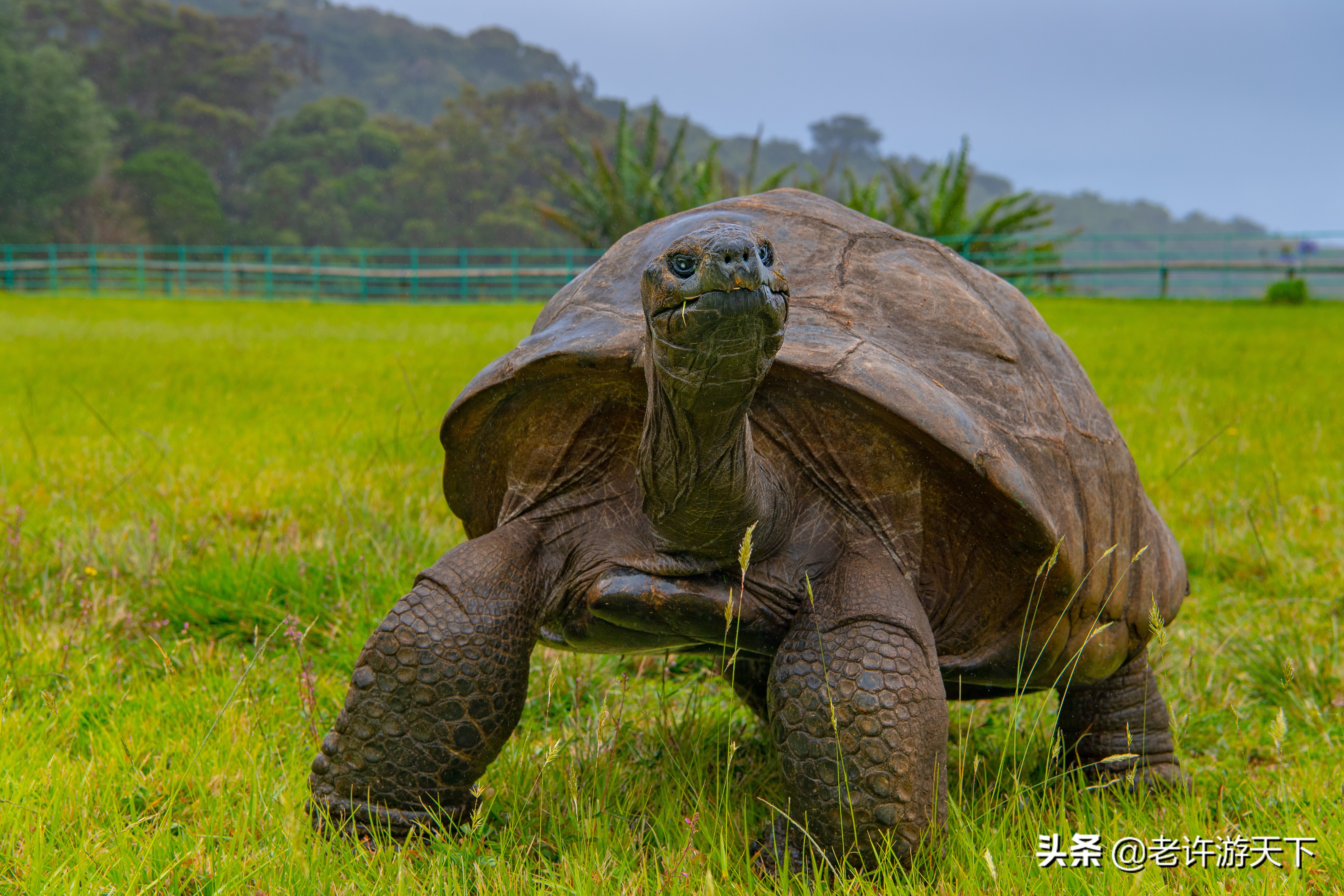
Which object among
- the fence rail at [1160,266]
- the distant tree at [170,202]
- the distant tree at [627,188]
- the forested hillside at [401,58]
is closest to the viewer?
the fence rail at [1160,266]

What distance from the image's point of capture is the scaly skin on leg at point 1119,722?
7.92ft

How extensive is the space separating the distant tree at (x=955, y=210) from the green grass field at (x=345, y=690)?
1524 cm

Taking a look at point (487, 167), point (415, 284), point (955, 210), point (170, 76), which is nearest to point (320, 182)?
point (487, 167)

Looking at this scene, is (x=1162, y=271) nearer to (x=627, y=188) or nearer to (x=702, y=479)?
(x=627, y=188)

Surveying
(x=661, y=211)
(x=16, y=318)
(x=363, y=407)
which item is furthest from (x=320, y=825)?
(x=661, y=211)

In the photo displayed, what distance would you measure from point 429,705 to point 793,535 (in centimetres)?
73

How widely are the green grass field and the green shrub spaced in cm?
1331

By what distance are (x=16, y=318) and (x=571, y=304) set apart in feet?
52.8

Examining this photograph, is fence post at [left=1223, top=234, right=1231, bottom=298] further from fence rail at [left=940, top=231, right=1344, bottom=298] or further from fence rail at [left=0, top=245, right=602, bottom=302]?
fence rail at [left=0, top=245, right=602, bottom=302]

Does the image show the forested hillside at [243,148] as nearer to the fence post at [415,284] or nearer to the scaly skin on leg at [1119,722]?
the fence post at [415,284]

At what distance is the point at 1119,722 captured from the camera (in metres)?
2.48

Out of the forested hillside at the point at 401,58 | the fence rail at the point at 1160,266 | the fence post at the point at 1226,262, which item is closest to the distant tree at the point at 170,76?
the forested hillside at the point at 401,58

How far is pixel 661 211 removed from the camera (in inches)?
961

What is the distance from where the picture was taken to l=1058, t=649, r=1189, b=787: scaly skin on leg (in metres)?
2.41
